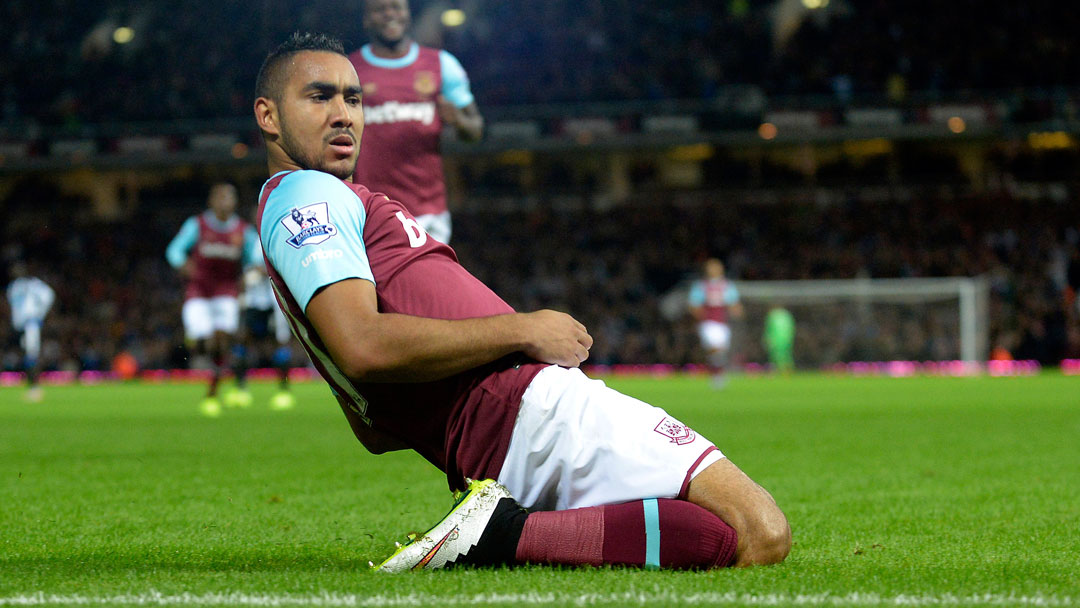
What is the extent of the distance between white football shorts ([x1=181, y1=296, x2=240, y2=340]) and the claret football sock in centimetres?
1052

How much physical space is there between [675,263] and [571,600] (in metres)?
30.8

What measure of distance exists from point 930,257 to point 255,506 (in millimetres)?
29303

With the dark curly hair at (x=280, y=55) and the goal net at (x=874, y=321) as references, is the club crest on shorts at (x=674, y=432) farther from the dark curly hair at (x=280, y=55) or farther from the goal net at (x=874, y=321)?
the goal net at (x=874, y=321)

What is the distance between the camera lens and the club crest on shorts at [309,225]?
3037 millimetres

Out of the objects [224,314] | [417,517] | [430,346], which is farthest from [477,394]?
[224,314]

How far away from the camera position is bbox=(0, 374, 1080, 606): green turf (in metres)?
2.90

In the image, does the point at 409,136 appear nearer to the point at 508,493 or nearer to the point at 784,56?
the point at 508,493

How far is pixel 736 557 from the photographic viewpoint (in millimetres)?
3217

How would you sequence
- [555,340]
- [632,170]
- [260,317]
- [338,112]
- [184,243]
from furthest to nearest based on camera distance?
[632,170]
[260,317]
[184,243]
[338,112]
[555,340]

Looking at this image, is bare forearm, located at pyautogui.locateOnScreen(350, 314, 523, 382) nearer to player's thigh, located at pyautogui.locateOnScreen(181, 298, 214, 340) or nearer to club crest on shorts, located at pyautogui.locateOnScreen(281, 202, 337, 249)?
club crest on shorts, located at pyautogui.locateOnScreen(281, 202, 337, 249)

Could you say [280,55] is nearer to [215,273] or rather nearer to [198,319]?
[198,319]

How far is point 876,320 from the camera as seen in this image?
2866cm

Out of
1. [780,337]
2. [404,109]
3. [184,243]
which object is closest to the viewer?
[404,109]

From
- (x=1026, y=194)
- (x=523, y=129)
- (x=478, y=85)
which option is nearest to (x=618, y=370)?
(x=523, y=129)
